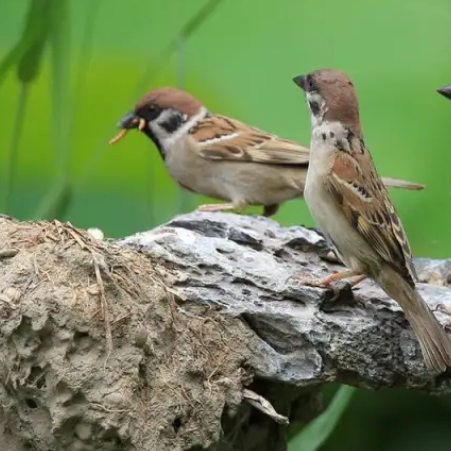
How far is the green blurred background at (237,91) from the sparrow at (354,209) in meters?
0.82

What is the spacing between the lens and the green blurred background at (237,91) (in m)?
4.28

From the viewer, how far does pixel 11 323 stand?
9.20ft

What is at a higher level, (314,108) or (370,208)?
(314,108)

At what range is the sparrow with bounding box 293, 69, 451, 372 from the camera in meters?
3.25

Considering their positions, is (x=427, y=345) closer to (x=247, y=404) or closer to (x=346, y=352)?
(x=346, y=352)

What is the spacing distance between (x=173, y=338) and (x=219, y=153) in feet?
6.20

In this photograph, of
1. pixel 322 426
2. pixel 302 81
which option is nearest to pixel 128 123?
pixel 302 81

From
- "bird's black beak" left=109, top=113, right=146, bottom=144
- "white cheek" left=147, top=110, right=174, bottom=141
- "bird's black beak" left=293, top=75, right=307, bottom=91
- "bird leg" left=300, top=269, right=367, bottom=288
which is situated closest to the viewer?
"bird leg" left=300, top=269, right=367, bottom=288

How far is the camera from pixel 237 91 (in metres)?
4.58

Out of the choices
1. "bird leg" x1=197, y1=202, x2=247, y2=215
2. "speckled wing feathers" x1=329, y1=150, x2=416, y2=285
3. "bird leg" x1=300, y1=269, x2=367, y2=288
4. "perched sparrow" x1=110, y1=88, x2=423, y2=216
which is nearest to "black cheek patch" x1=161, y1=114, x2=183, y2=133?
"perched sparrow" x1=110, y1=88, x2=423, y2=216

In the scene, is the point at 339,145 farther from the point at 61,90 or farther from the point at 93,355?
the point at 61,90

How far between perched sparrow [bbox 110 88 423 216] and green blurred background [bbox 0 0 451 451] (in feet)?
0.32

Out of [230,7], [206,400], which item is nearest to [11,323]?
[206,400]

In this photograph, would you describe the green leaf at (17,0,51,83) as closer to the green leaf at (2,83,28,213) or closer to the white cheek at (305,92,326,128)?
the green leaf at (2,83,28,213)
